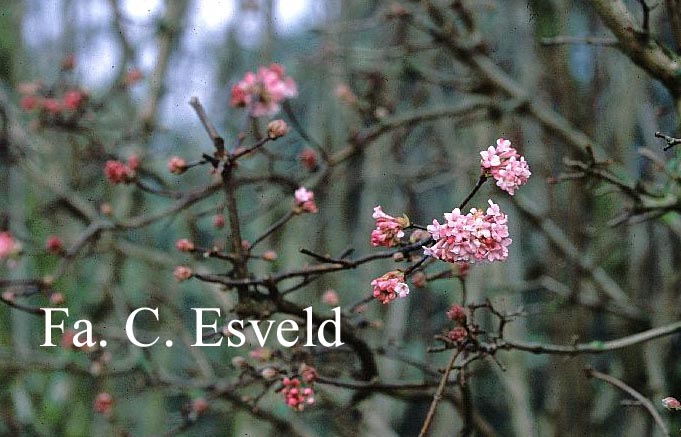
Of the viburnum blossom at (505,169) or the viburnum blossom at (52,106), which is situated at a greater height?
the viburnum blossom at (52,106)

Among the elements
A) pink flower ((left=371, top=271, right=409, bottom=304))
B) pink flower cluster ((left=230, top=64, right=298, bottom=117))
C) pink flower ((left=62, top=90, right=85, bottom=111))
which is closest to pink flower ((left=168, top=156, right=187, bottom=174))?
pink flower cluster ((left=230, top=64, right=298, bottom=117))

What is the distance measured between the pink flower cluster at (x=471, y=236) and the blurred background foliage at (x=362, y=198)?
20.3 inches

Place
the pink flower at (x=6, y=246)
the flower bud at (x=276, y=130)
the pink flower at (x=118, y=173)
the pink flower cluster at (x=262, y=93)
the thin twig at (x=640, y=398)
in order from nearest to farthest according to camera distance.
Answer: the thin twig at (x=640, y=398), the flower bud at (x=276, y=130), the pink flower at (x=118, y=173), the pink flower cluster at (x=262, y=93), the pink flower at (x=6, y=246)

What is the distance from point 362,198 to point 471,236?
2.36 m

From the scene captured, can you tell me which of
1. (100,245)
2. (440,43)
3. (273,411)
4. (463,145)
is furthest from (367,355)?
(463,145)

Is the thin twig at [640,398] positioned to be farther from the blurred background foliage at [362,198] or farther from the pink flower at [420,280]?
the blurred background foliage at [362,198]

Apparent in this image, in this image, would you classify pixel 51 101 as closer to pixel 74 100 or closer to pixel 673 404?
pixel 74 100

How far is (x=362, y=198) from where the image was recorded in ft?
10.2

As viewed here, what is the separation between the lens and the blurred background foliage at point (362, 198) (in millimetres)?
1931

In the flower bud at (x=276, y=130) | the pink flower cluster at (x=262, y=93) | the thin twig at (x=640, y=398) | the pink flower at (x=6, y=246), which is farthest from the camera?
the pink flower at (x=6, y=246)

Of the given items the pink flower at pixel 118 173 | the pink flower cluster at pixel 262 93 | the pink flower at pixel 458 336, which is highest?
the pink flower cluster at pixel 262 93

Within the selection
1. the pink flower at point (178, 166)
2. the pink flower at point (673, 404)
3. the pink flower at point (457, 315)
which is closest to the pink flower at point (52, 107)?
the pink flower at point (178, 166)

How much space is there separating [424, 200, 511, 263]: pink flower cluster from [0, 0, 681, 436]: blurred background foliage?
52 centimetres

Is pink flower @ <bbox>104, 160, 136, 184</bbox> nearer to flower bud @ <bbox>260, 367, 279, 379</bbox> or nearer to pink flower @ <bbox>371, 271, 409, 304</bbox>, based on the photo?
flower bud @ <bbox>260, 367, 279, 379</bbox>
